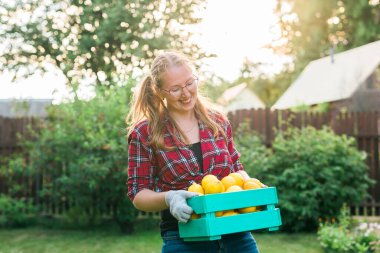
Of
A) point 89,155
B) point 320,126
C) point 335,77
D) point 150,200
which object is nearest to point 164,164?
point 150,200

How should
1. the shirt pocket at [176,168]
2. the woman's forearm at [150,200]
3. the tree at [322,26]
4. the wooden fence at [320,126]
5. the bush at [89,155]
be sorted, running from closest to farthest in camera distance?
the woman's forearm at [150,200] → the shirt pocket at [176,168] → the bush at [89,155] → the wooden fence at [320,126] → the tree at [322,26]

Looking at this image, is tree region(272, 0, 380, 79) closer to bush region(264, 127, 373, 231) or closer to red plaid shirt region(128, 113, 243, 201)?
bush region(264, 127, 373, 231)

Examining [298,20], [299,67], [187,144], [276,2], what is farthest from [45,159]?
[299,67]

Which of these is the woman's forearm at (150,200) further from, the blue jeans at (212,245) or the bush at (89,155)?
the bush at (89,155)

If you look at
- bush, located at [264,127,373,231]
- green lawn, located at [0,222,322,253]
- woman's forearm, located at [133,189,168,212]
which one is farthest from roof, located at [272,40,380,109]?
woman's forearm, located at [133,189,168,212]

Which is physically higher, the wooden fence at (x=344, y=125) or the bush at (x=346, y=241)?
the wooden fence at (x=344, y=125)

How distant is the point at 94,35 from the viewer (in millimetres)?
13734

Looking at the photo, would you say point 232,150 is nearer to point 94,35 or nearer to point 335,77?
point 94,35

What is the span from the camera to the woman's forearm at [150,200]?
250 centimetres

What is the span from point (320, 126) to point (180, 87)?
26.5ft

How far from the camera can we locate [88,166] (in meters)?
7.79

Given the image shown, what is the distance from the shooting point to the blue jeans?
102 inches

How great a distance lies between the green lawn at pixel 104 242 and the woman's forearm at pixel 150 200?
14.7 feet

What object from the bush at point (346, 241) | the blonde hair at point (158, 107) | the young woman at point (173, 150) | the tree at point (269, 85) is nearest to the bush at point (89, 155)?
the bush at point (346, 241)
